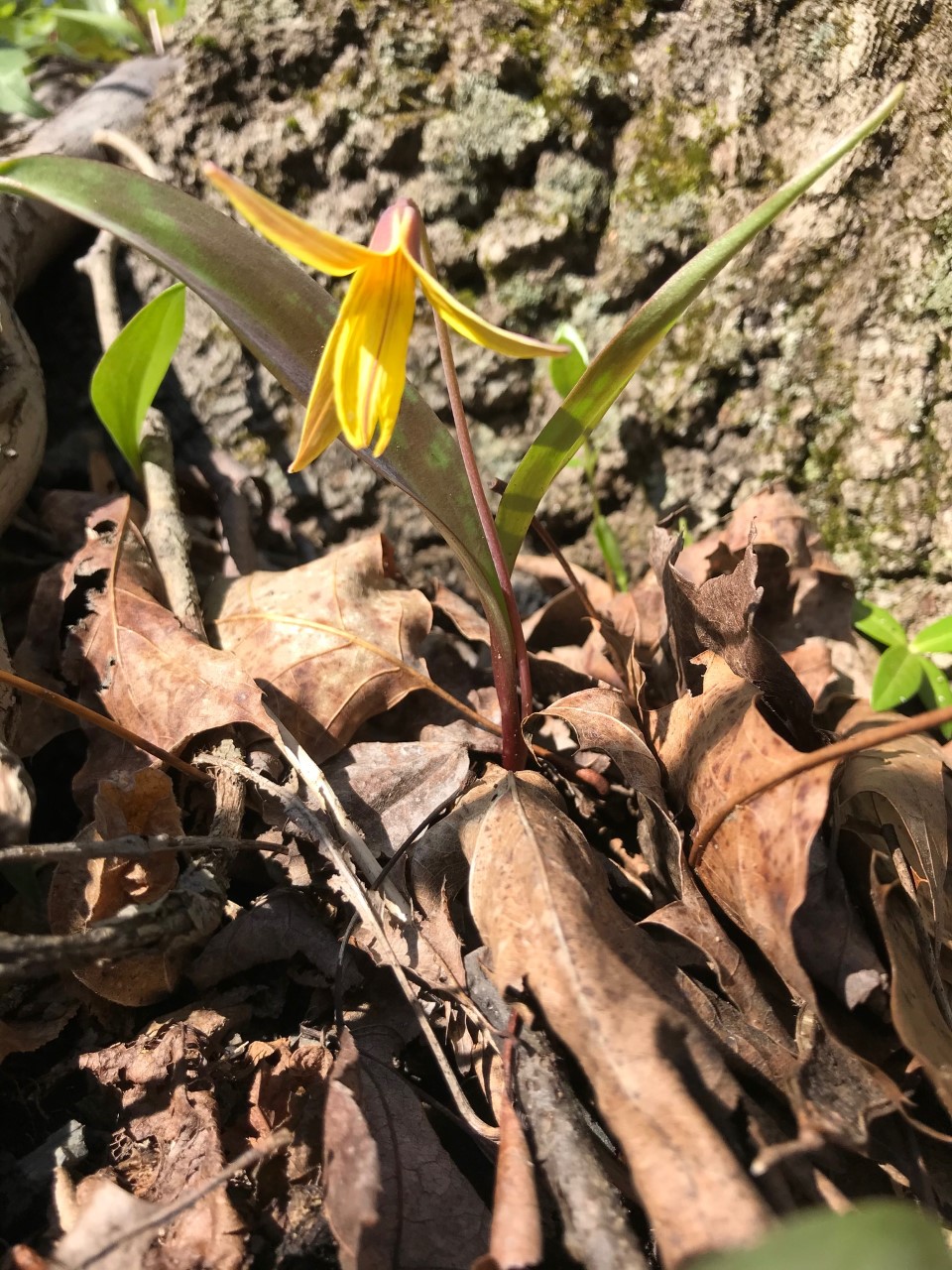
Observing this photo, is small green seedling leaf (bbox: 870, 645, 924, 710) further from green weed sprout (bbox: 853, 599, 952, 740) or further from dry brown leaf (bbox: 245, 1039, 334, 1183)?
dry brown leaf (bbox: 245, 1039, 334, 1183)

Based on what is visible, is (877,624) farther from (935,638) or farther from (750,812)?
(750,812)

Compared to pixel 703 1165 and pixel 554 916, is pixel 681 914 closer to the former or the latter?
pixel 554 916

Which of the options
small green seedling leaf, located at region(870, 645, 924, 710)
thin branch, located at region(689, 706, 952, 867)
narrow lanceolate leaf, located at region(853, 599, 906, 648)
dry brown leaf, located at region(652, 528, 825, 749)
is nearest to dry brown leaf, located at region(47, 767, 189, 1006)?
thin branch, located at region(689, 706, 952, 867)

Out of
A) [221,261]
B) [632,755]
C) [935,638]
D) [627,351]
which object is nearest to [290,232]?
[221,261]

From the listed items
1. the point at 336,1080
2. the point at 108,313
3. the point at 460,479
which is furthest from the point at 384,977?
the point at 108,313

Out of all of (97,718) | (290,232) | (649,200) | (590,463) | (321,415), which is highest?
(649,200)

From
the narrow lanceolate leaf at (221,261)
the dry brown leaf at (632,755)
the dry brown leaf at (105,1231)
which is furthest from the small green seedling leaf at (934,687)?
the dry brown leaf at (105,1231)

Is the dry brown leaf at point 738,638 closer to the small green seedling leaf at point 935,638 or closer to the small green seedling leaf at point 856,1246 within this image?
the small green seedling leaf at point 935,638
